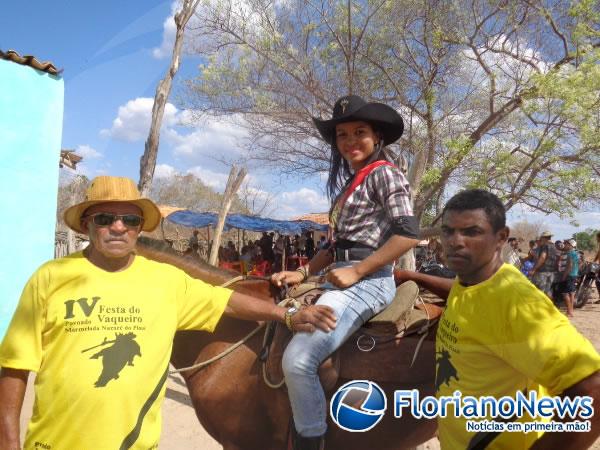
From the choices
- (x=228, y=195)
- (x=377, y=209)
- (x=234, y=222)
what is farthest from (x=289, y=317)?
(x=234, y=222)

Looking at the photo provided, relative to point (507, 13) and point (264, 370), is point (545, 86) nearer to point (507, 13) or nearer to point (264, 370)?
point (507, 13)

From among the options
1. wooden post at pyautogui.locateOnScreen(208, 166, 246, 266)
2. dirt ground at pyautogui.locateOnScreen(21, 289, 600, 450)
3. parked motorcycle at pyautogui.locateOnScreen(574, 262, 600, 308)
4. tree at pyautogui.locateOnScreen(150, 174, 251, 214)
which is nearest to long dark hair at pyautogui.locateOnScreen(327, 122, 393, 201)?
dirt ground at pyautogui.locateOnScreen(21, 289, 600, 450)

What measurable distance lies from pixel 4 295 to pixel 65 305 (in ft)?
18.4

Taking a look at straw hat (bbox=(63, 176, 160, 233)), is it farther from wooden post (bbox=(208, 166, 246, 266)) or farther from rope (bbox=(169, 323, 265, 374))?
wooden post (bbox=(208, 166, 246, 266))

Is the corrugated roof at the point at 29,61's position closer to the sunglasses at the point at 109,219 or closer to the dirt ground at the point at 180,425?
the dirt ground at the point at 180,425

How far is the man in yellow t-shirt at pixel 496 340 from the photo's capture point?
4.50 feet

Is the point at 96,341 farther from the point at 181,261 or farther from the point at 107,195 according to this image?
the point at 181,261

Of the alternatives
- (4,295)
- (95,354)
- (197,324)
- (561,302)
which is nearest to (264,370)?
(197,324)

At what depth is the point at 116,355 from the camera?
173 centimetres

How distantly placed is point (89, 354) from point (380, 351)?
153 centimetres

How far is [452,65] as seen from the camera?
9.79m

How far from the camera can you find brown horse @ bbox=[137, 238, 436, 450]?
2.47 metres

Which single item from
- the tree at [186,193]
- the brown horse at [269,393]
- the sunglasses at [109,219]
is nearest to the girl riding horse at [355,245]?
the brown horse at [269,393]

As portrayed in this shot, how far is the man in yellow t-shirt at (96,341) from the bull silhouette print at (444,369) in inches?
46.4
